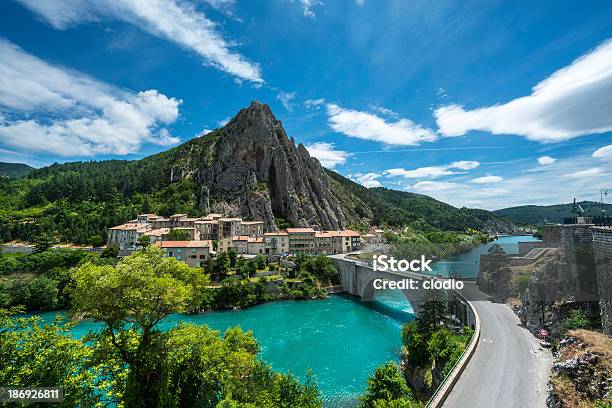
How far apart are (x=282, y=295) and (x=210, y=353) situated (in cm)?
3499

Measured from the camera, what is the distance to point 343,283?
171 feet

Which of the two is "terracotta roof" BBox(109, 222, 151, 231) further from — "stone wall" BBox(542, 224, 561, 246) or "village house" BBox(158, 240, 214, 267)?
"stone wall" BBox(542, 224, 561, 246)

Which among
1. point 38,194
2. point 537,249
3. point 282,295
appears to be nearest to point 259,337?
point 282,295

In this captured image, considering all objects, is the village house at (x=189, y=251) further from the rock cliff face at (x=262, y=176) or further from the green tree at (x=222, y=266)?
the rock cliff face at (x=262, y=176)

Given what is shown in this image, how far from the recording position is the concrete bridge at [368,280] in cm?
3203

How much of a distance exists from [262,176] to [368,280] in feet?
191

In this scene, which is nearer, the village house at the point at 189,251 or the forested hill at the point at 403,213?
the village house at the point at 189,251

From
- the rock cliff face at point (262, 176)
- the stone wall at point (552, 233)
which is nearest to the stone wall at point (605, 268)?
the stone wall at point (552, 233)

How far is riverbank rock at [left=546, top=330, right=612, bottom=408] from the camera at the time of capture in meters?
10.4

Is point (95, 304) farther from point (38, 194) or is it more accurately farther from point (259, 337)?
point (38, 194)

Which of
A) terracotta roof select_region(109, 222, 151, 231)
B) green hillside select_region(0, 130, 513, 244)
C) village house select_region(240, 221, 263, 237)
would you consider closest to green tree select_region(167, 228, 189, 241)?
terracotta roof select_region(109, 222, 151, 231)

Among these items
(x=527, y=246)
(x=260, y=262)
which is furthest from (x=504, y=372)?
(x=260, y=262)

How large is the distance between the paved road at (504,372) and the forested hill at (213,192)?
6496 cm

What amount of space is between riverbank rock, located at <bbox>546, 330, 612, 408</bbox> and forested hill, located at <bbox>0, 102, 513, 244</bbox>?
6989cm
